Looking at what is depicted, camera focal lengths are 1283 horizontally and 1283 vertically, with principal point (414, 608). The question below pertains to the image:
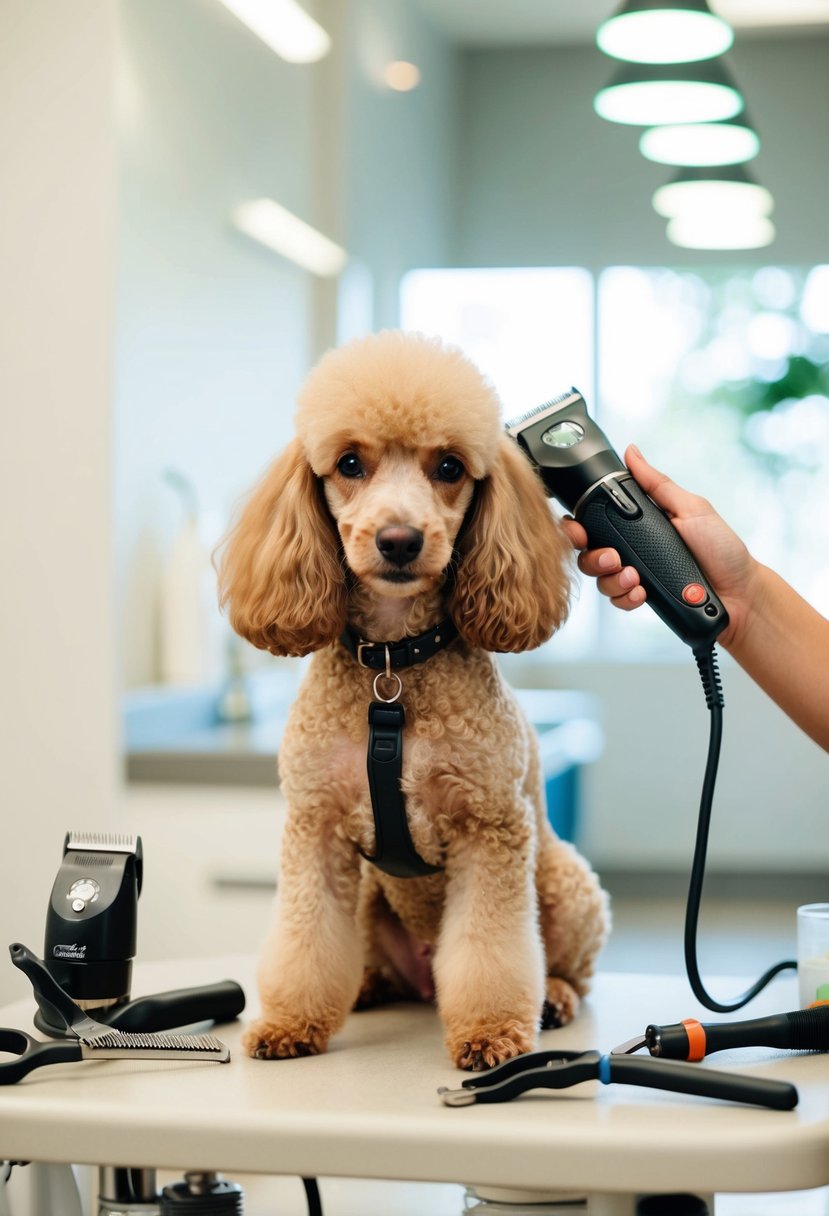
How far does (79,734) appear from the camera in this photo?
2.09 metres

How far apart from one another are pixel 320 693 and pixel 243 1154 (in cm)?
36

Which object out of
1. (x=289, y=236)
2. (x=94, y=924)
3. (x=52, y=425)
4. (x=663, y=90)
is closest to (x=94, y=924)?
(x=94, y=924)

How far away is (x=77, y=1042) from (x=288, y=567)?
1.28ft

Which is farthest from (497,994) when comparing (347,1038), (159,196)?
(159,196)

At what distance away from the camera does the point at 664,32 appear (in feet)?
7.27

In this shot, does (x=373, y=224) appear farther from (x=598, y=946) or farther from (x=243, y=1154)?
(x=243, y=1154)

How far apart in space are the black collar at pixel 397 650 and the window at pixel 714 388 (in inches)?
86.3

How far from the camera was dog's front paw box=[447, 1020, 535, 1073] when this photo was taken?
0.95m

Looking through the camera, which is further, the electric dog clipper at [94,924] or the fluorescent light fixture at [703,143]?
the fluorescent light fixture at [703,143]

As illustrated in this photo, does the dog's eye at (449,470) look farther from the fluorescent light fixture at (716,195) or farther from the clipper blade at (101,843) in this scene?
the fluorescent light fixture at (716,195)

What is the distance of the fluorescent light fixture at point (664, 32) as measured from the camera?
219 centimetres

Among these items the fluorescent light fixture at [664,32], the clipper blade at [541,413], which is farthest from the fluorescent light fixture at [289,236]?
the clipper blade at [541,413]

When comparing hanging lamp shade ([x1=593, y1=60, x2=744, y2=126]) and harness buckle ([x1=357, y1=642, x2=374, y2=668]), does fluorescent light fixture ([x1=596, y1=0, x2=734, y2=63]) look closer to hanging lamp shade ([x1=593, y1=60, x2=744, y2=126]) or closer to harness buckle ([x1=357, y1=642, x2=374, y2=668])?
hanging lamp shade ([x1=593, y1=60, x2=744, y2=126])

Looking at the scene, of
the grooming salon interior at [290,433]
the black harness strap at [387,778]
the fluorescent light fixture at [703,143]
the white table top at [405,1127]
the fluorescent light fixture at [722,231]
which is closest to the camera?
the white table top at [405,1127]
